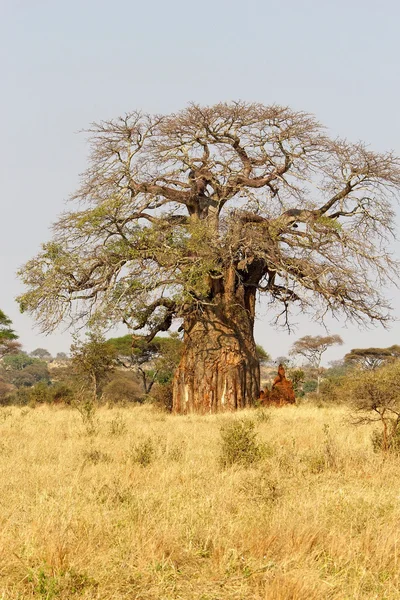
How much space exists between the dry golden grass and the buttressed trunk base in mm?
9857

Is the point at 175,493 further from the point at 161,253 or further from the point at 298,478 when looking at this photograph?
the point at 161,253

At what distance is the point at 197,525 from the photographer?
5086 millimetres

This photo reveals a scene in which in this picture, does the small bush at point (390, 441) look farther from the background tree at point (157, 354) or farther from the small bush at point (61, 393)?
the small bush at point (61, 393)

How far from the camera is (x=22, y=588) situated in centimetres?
404

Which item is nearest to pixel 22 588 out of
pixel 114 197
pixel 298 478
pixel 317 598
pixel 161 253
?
pixel 317 598

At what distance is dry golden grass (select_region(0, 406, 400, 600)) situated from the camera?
4.09 m

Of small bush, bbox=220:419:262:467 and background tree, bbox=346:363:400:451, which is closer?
small bush, bbox=220:419:262:467

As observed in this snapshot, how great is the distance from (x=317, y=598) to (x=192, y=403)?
15.3m

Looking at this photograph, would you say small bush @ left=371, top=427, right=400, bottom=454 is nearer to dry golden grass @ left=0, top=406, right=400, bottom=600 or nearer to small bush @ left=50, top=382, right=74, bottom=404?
dry golden grass @ left=0, top=406, right=400, bottom=600

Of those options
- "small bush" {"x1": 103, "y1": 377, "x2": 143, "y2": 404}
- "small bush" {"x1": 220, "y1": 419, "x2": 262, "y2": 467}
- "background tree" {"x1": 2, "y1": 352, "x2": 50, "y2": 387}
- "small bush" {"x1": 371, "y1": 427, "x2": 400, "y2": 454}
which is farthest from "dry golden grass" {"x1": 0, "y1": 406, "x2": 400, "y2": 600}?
"background tree" {"x1": 2, "y1": 352, "x2": 50, "y2": 387}

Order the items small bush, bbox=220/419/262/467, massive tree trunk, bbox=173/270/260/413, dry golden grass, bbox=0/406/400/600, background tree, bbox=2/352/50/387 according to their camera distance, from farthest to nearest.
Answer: background tree, bbox=2/352/50/387 → massive tree trunk, bbox=173/270/260/413 → small bush, bbox=220/419/262/467 → dry golden grass, bbox=0/406/400/600

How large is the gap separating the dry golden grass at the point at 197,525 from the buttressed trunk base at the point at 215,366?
32.3ft

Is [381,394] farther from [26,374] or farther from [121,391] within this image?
[26,374]

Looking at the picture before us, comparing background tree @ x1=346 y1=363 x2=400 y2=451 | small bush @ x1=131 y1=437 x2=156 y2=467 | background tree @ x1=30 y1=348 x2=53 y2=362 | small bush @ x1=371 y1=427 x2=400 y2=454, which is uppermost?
background tree @ x1=30 y1=348 x2=53 y2=362
